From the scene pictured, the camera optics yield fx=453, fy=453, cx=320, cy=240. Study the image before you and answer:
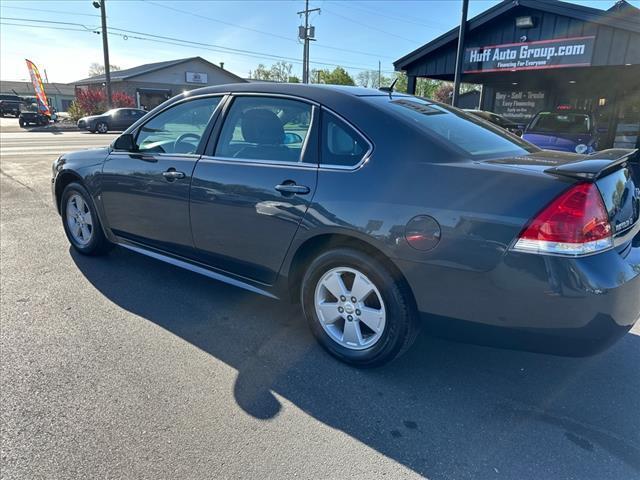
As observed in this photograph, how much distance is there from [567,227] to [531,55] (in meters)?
12.7

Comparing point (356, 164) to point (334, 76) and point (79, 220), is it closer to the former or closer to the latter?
point (79, 220)

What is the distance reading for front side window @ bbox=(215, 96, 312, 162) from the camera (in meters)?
2.94

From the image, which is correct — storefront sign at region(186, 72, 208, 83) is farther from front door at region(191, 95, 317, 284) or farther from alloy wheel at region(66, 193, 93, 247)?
front door at region(191, 95, 317, 284)

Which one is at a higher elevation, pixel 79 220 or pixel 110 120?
pixel 110 120

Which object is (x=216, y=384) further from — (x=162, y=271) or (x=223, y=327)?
(x=162, y=271)

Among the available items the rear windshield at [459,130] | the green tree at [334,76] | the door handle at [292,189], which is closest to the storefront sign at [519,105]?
the rear windshield at [459,130]

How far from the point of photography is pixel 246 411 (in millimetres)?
2412

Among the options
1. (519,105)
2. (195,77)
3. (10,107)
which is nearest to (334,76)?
(195,77)

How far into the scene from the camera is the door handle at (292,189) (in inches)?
108

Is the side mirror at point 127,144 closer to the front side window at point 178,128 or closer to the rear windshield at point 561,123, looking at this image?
the front side window at point 178,128

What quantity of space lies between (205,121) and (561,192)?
2522 mm

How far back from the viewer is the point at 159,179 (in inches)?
141

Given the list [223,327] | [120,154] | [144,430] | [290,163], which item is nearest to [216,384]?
[144,430]

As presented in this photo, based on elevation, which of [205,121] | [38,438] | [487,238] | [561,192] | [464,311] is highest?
[205,121]
